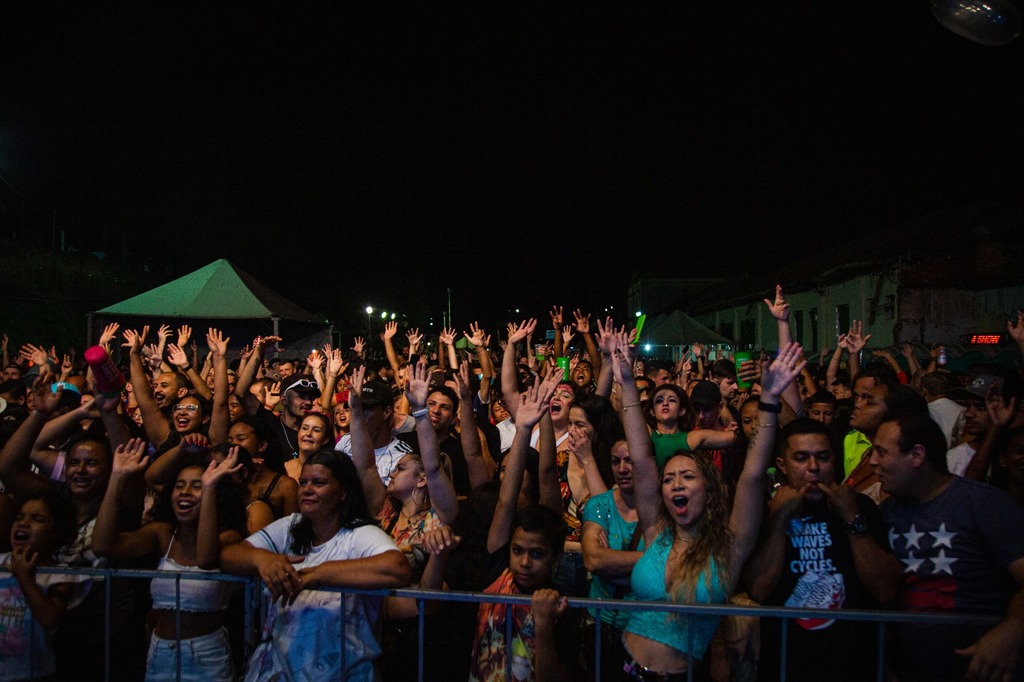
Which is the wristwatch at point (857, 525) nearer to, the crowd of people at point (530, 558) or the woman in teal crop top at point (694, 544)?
the crowd of people at point (530, 558)

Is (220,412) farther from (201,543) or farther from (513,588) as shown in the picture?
(513,588)

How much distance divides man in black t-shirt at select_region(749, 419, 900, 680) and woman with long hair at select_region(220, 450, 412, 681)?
159 cm

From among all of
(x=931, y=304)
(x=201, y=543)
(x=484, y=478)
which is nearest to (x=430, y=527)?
(x=484, y=478)

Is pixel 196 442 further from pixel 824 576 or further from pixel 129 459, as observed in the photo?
pixel 824 576

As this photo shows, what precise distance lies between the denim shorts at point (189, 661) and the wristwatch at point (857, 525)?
2899 mm

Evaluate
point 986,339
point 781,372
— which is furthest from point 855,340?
point 986,339

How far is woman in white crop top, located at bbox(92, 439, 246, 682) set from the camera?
3043mm

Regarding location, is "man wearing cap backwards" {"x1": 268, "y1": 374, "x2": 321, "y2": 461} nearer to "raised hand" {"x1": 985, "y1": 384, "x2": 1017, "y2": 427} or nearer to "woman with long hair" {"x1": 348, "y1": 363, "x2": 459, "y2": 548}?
"woman with long hair" {"x1": 348, "y1": 363, "x2": 459, "y2": 548}

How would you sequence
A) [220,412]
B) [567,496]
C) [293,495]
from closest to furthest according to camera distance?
1. [293,495]
2. [567,496]
3. [220,412]

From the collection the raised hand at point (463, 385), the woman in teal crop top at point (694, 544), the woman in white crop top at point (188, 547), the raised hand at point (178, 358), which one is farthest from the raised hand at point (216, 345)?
the woman in teal crop top at point (694, 544)

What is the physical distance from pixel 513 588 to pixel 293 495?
167 cm

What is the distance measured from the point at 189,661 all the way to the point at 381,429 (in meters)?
2.19

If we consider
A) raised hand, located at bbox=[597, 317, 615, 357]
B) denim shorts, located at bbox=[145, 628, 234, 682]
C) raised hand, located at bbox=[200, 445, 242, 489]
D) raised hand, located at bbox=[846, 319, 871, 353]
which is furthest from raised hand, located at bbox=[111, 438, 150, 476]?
raised hand, located at bbox=[846, 319, 871, 353]

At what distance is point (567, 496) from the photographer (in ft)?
15.0
